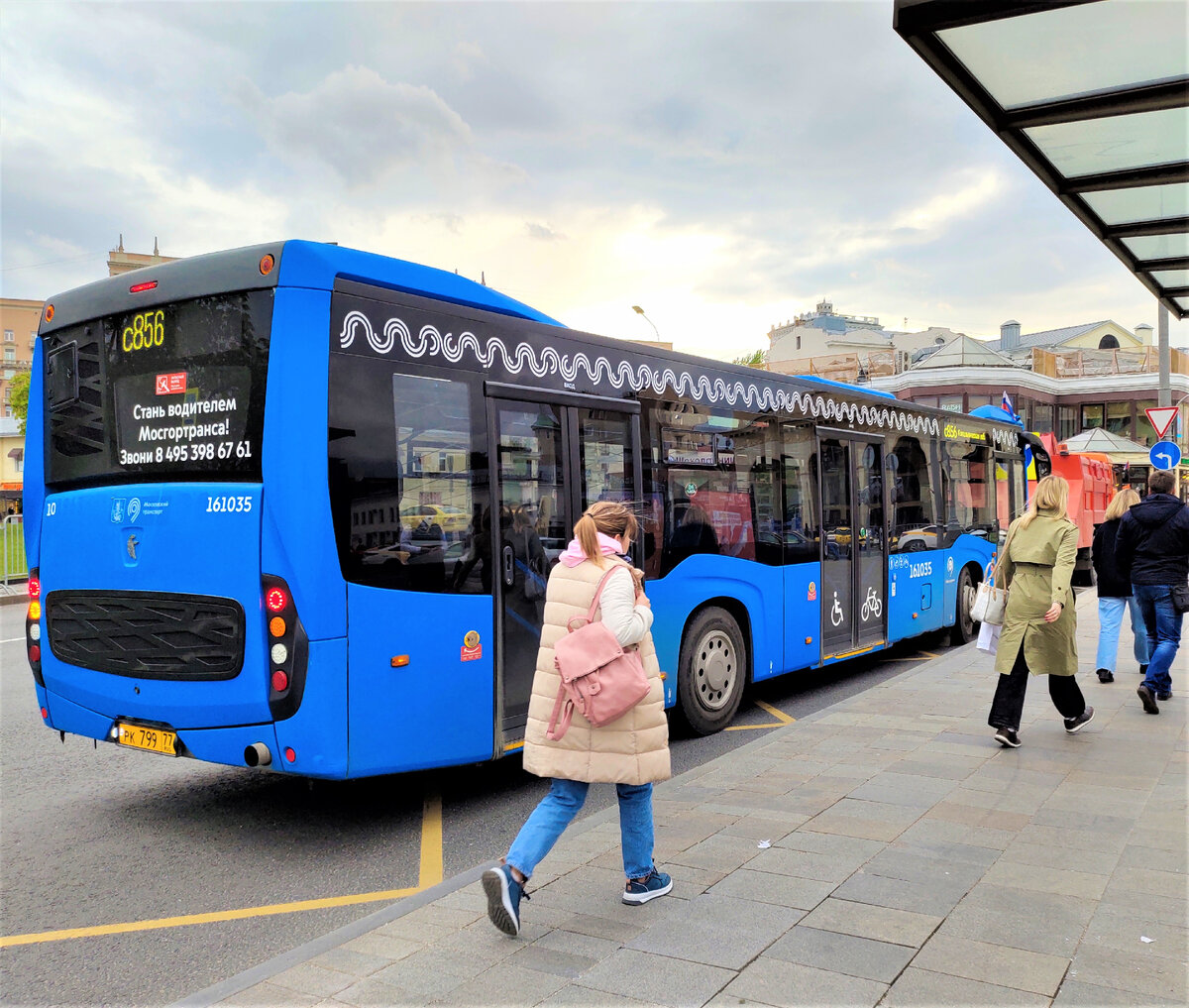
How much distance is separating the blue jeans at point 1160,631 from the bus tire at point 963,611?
3.99 meters

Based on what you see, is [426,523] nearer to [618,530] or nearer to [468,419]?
[468,419]

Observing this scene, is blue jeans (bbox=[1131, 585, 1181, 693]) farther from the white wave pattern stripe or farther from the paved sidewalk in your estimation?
the white wave pattern stripe

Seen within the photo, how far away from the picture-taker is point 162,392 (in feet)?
17.5

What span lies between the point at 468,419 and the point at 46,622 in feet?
9.14

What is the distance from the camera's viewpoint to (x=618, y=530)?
4047 millimetres

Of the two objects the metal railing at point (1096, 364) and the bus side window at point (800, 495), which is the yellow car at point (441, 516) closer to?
the bus side window at point (800, 495)

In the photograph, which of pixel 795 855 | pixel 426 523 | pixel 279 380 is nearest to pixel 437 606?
pixel 426 523

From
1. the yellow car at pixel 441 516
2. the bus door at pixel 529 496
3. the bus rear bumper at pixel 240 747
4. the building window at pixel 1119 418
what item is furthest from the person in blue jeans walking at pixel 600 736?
the building window at pixel 1119 418

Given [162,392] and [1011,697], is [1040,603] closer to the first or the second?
[1011,697]

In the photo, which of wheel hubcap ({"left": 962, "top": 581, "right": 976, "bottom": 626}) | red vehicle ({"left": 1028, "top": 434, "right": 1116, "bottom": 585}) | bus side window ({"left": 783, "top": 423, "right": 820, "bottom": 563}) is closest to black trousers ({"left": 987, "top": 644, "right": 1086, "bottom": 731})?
bus side window ({"left": 783, "top": 423, "right": 820, "bottom": 563})

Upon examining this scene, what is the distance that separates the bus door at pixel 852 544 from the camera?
935 cm

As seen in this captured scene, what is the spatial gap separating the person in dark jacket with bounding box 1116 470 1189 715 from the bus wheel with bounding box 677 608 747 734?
10.6ft

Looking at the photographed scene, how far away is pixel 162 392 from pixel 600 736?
3.18m

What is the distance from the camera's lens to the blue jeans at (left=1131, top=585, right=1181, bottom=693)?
26.0 feet
